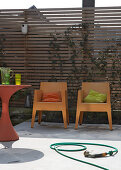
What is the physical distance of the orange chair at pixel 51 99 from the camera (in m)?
4.92

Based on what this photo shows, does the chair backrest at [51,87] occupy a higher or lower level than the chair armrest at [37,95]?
higher

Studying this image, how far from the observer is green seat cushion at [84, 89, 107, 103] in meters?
5.21

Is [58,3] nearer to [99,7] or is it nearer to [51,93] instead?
[99,7]

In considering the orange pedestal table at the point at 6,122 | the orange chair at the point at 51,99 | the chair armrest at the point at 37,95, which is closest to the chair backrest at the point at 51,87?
the orange chair at the point at 51,99

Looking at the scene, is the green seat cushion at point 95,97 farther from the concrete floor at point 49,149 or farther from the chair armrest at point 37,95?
the chair armrest at point 37,95

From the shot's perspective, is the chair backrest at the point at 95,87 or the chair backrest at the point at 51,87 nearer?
the chair backrest at the point at 95,87

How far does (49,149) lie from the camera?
3.29 metres

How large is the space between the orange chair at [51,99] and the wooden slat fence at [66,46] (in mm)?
570

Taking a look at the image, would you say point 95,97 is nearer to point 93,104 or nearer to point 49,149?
point 93,104

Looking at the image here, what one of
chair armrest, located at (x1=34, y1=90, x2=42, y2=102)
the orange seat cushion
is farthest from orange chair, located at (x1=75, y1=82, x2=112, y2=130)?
chair armrest, located at (x1=34, y1=90, x2=42, y2=102)

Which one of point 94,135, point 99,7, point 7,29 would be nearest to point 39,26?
point 7,29

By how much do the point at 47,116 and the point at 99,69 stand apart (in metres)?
1.50

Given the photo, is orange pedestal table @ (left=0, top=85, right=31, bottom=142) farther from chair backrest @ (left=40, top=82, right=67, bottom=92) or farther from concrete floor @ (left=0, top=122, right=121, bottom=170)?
chair backrest @ (left=40, top=82, right=67, bottom=92)

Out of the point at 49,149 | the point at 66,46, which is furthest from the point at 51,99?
the point at 49,149
